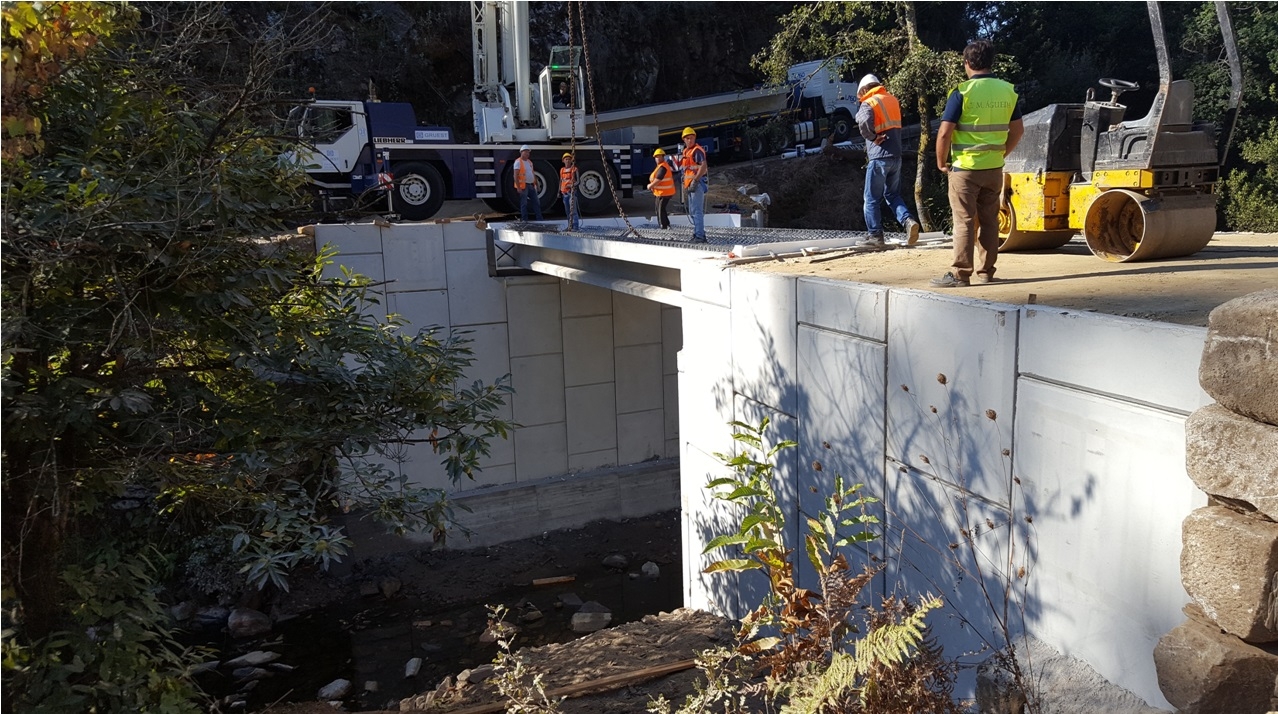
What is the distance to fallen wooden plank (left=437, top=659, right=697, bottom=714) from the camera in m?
6.21

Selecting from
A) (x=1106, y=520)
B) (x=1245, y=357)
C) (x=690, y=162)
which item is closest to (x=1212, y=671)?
(x=1106, y=520)

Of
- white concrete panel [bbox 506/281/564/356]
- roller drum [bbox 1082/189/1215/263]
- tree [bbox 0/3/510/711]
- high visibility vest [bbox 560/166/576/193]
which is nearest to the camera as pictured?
tree [bbox 0/3/510/711]

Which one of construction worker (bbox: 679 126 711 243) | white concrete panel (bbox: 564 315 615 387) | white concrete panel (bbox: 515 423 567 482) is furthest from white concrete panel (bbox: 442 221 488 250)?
construction worker (bbox: 679 126 711 243)

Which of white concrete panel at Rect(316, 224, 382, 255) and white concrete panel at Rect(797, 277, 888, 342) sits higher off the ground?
white concrete panel at Rect(316, 224, 382, 255)

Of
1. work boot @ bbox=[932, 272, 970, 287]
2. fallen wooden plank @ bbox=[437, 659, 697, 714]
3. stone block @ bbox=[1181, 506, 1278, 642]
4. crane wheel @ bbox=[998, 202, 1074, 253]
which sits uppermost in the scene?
crane wheel @ bbox=[998, 202, 1074, 253]

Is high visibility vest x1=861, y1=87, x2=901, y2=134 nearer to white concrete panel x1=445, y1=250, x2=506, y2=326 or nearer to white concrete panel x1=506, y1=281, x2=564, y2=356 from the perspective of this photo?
white concrete panel x1=506, y1=281, x2=564, y2=356

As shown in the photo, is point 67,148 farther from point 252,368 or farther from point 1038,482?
point 1038,482

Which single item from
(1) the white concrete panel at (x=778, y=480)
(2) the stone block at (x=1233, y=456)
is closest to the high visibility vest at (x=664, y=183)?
(1) the white concrete panel at (x=778, y=480)

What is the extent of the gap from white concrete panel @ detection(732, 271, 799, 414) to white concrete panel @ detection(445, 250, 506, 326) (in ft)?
24.1

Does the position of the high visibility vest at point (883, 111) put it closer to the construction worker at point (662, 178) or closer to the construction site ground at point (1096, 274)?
the construction site ground at point (1096, 274)

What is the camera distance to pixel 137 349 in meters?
4.20

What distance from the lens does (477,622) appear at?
1227 cm

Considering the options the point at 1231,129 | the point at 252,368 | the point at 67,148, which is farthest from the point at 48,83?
the point at 1231,129

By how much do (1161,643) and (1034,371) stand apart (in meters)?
1.51
